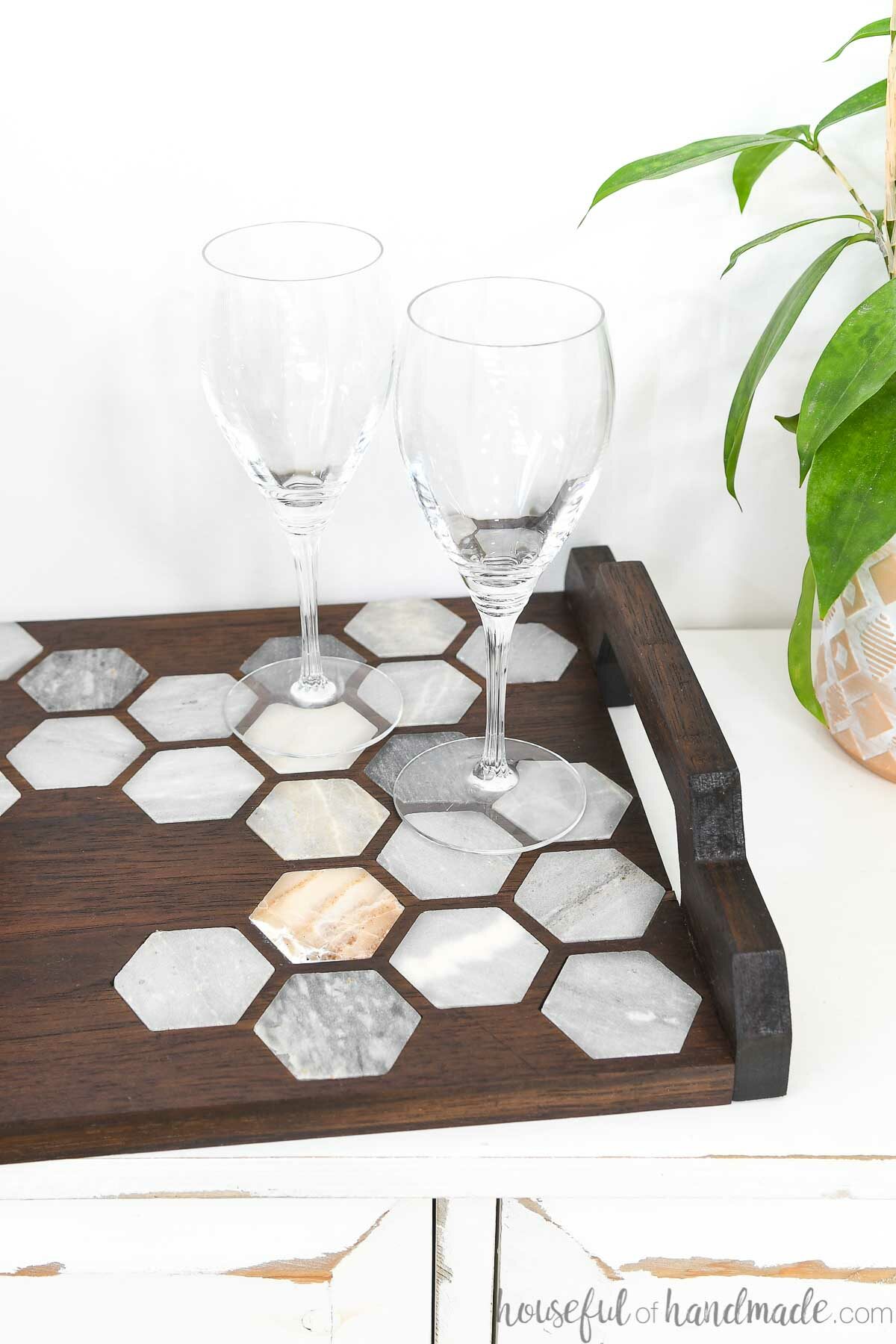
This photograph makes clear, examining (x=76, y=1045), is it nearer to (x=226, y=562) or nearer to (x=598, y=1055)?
(x=598, y=1055)

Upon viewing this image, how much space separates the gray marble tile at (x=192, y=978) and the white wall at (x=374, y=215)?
1.02 ft

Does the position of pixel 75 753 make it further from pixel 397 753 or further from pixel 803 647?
pixel 803 647

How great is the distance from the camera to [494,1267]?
1.70 feet

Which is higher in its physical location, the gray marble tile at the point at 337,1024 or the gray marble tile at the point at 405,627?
the gray marble tile at the point at 405,627

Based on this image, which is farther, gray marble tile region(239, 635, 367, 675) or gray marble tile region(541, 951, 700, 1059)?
gray marble tile region(239, 635, 367, 675)

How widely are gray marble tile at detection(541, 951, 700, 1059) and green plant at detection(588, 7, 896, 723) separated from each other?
7.0 inches

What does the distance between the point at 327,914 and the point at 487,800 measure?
0.10m

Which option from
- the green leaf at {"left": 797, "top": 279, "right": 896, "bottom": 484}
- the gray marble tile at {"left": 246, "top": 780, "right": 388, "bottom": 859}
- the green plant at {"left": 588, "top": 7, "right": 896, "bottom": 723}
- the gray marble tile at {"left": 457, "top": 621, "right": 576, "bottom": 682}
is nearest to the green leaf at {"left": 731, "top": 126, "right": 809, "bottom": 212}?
the green plant at {"left": 588, "top": 7, "right": 896, "bottom": 723}

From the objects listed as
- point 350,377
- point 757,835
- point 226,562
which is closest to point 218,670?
point 226,562

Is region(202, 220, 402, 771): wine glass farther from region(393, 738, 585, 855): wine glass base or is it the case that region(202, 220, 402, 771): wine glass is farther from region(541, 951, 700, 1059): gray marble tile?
region(541, 951, 700, 1059): gray marble tile

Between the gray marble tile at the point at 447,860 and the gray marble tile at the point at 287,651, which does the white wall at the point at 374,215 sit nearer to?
the gray marble tile at the point at 287,651

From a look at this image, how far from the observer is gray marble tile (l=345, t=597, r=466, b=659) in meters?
0.74

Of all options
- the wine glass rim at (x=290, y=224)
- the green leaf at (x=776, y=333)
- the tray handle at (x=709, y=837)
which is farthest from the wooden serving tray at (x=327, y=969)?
the wine glass rim at (x=290, y=224)

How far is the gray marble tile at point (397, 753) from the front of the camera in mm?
638
